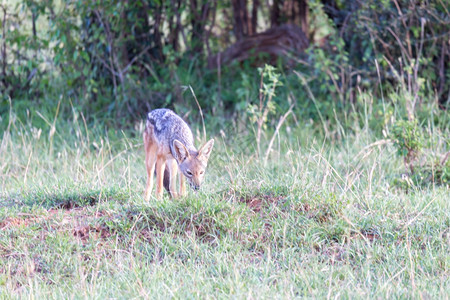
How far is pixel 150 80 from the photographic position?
35.9 ft

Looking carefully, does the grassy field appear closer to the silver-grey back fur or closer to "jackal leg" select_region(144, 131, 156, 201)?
"jackal leg" select_region(144, 131, 156, 201)

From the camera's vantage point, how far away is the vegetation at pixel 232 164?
4656mm

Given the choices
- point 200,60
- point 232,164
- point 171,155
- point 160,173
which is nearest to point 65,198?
point 160,173

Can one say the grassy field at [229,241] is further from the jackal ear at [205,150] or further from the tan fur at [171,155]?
the jackal ear at [205,150]

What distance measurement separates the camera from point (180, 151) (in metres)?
5.87

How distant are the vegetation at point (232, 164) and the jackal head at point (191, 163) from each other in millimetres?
141

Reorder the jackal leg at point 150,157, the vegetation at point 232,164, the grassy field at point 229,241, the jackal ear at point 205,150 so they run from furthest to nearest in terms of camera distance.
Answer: the jackal leg at point 150,157, the jackal ear at point 205,150, the vegetation at point 232,164, the grassy field at point 229,241

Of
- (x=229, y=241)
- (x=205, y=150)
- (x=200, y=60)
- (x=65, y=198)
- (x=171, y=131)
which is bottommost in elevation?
(x=229, y=241)

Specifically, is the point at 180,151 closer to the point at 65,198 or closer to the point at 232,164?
the point at 232,164

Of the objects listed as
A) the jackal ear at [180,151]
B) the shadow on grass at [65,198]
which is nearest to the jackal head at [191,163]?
the jackal ear at [180,151]

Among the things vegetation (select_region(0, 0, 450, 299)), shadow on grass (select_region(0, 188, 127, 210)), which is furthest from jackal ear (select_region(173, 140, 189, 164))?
shadow on grass (select_region(0, 188, 127, 210))

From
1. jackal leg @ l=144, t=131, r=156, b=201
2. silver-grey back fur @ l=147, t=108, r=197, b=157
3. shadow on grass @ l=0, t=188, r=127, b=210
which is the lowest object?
shadow on grass @ l=0, t=188, r=127, b=210

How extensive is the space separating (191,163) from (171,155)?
0.47 meters

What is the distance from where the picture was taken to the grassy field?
4387mm
